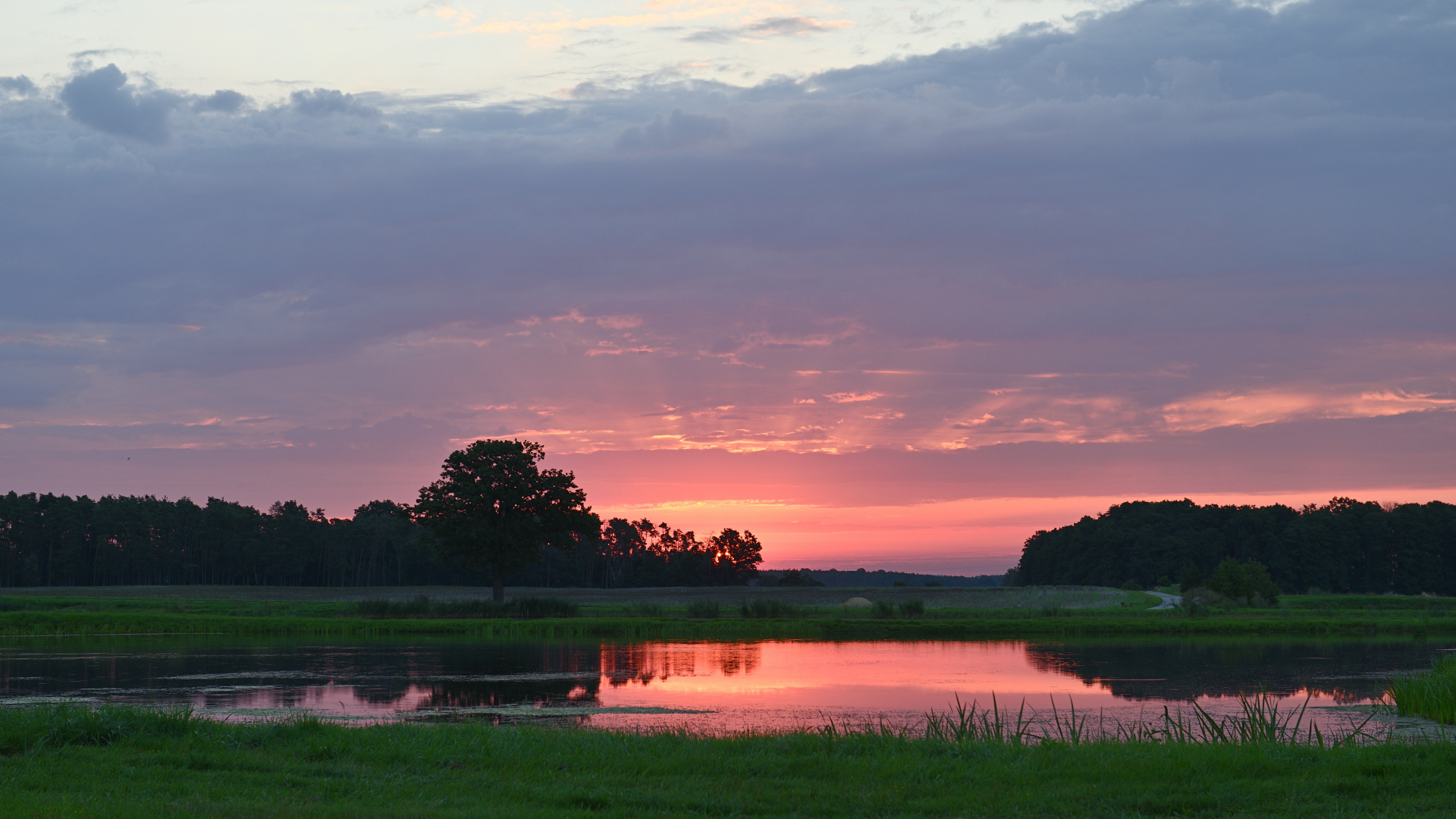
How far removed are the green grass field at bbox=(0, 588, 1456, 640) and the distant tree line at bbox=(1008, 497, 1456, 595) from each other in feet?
264

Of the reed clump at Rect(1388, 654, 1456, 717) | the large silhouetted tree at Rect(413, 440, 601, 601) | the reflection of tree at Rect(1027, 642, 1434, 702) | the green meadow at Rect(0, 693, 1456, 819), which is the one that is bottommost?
the reflection of tree at Rect(1027, 642, 1434, 702)

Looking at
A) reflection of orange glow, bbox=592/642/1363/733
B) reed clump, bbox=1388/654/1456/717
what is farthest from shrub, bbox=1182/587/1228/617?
reed clump, bbox=1388/654/1456/717

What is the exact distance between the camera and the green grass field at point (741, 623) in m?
46.7

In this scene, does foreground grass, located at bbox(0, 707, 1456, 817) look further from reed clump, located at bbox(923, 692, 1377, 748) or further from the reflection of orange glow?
the reflection of orange glow

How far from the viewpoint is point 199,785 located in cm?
1059

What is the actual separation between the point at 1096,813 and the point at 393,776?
6.94m

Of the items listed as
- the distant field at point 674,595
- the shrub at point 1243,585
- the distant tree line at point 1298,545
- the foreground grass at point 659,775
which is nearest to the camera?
the foreground grass at point 659,775

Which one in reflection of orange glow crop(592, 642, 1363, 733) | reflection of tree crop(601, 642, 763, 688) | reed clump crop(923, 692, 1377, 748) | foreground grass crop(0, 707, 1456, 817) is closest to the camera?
foreground grass crop(0, 707, 1456, 817)

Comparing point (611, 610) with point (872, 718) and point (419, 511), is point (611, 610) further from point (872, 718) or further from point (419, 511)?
point (872, 718)

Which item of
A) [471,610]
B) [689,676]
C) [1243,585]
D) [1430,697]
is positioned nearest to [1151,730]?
[1430,697]

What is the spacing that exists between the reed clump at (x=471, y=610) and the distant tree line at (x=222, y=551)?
198 ft

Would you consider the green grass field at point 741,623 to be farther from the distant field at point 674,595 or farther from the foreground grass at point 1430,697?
the foreground grass at point 1430,697

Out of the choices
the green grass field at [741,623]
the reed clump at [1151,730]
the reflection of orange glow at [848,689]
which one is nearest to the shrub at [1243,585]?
the green grass field at [741,623]

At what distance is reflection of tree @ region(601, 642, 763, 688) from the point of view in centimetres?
3084
